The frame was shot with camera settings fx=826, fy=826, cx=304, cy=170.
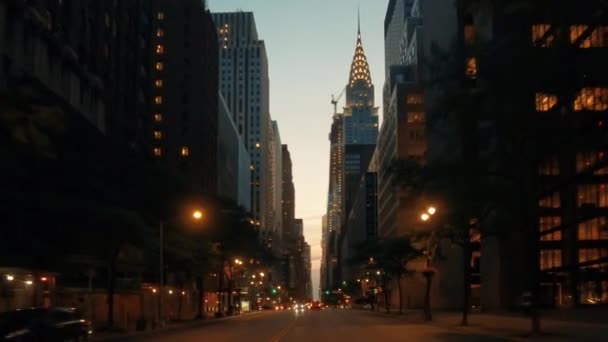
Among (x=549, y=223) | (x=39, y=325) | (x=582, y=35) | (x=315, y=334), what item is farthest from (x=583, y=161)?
(x=549, y=223)

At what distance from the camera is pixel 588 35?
61.2 ft

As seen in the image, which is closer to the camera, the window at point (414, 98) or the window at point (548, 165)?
the window at point (548, 165)

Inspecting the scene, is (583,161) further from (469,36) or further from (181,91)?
(181,91)

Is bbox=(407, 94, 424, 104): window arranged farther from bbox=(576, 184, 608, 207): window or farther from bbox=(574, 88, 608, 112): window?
bbox=(574, 88, 608, 112): window

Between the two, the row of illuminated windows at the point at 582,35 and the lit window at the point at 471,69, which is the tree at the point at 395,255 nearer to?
the lit window at the point at 471,69

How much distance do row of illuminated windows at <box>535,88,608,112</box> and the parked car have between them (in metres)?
17.1

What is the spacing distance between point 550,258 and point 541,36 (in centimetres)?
6221

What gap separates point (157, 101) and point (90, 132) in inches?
3158

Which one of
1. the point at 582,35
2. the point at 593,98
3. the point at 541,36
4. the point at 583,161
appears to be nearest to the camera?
the point at 582,35

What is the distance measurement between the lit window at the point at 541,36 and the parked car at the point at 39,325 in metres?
17.6

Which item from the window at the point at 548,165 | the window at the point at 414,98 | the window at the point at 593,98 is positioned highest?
the window at the point at 414,98

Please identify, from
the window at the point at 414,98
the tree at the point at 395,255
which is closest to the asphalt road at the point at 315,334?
the tree at the point at 395,255

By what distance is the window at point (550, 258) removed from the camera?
80.2 m

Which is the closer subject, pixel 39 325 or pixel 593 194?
pixel 39 325
